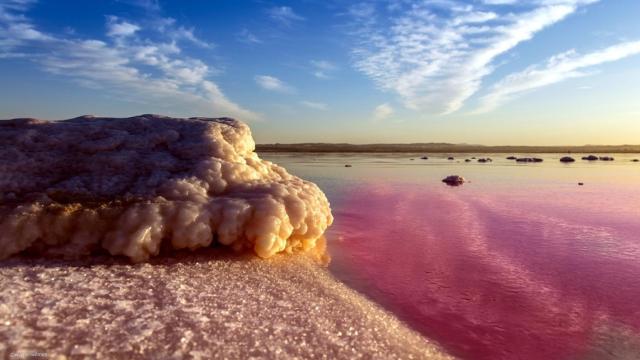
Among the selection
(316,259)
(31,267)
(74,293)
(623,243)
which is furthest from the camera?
(623,243)

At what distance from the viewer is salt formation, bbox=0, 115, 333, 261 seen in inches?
252

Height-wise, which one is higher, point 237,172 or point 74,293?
point 237,172

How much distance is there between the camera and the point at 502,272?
23.5ft

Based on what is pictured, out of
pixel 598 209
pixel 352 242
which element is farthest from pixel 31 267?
pixel 598 209

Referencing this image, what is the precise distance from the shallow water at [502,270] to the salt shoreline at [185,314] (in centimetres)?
72

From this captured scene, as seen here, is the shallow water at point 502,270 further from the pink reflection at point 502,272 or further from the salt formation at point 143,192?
the salt formation at point 143,192

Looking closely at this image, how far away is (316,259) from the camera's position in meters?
7.53

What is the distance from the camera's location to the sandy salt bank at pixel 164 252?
4.15m

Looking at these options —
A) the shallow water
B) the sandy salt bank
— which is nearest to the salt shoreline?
the sandy salt bank

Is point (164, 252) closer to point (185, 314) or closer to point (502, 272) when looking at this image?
point (185, 314)

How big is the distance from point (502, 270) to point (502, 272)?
0.35 feet

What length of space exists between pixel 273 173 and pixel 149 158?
212 centimetres

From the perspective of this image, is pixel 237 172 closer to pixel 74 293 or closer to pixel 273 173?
pixel 273 173

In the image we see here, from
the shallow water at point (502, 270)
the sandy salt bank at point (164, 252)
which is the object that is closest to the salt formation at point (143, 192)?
the sandy salt bank at point (164, 252)
